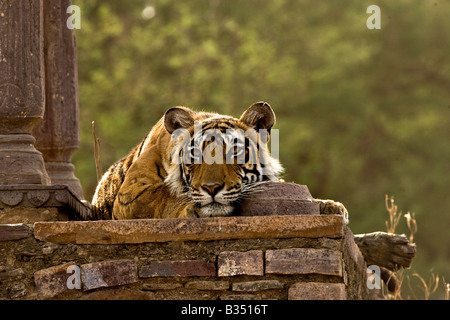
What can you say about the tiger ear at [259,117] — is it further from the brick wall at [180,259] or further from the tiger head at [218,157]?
the brick wall at [180,259]

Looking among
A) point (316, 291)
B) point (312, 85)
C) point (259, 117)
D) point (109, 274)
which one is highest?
point (312, 85)

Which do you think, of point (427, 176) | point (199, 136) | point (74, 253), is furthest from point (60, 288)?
point (427, 176)

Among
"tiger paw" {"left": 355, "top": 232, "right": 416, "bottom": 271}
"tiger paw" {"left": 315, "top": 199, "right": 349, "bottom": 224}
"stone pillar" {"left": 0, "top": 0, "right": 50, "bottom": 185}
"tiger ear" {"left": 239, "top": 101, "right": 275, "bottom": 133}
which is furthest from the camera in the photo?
"tiger paw" {"left": 355, "top": 232, "right": 416, "bottom": 271}

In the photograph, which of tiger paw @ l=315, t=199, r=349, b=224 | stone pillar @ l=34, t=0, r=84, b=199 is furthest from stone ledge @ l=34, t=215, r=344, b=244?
stone pillar @ l=34, t=0, r=84, b=199

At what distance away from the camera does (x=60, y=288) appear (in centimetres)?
503

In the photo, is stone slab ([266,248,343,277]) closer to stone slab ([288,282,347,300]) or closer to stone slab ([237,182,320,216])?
stone slab ([288,282,347,300])

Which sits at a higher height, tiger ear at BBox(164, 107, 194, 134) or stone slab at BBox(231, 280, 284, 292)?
tiger ear at BBox(164, 107, 194, 134)

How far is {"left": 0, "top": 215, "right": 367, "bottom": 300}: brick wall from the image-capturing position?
4922mm

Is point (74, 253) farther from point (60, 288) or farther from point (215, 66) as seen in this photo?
point (215, 66)

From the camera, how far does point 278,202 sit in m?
5.32

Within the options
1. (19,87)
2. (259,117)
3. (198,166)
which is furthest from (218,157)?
(19,87)

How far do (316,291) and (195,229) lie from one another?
0.76 meters

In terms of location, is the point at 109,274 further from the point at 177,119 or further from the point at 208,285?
the point at 177,119

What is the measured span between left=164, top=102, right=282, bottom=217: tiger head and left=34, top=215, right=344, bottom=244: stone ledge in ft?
1.02
